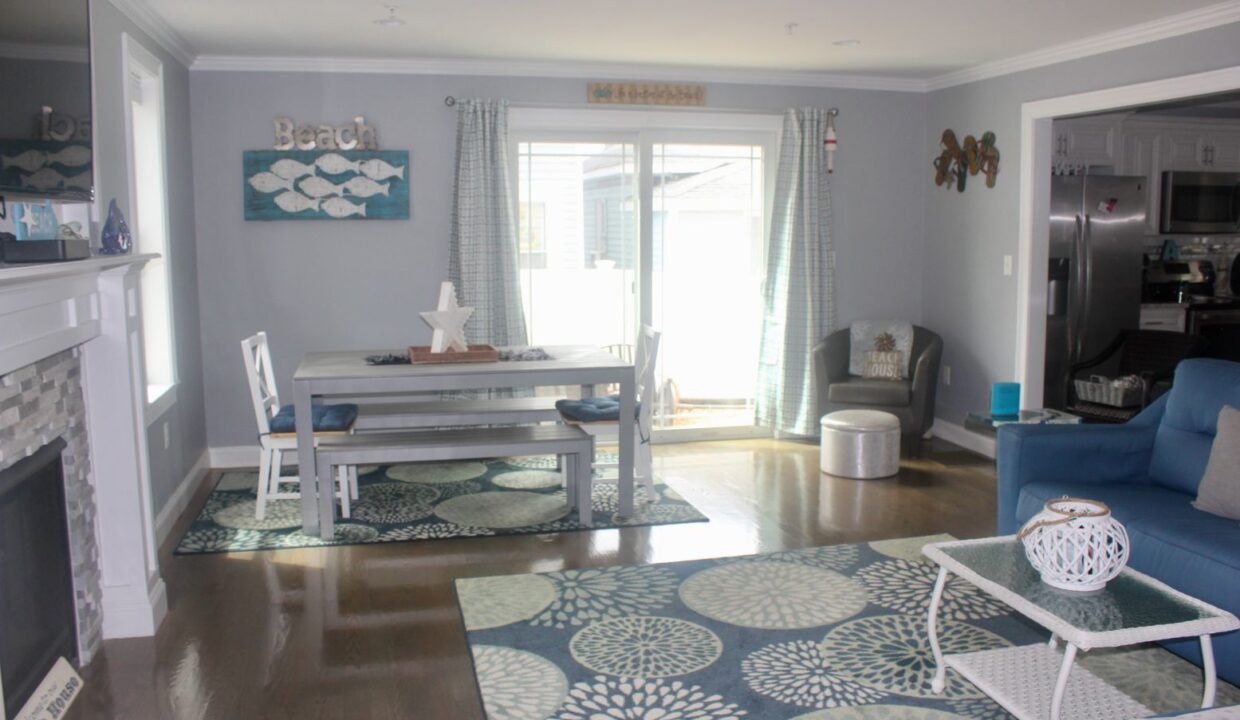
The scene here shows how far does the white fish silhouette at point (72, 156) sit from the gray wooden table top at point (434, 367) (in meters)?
1.43

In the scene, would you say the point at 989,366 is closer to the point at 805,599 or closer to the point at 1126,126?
the point at 1126,126

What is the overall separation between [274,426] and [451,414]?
854mm

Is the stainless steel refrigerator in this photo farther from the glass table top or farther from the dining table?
the glass table top

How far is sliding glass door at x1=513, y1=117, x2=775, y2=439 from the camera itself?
19.4 feet

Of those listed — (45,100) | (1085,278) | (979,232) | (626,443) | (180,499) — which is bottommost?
(180,499)

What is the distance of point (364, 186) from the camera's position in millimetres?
5559

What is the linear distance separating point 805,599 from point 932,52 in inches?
128

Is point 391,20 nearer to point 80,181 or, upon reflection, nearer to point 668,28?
point 668,28

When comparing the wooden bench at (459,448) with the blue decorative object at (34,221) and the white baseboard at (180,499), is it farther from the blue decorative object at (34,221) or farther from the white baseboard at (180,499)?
the blue decorative object at (34,221)

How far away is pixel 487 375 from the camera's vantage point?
4.30 m

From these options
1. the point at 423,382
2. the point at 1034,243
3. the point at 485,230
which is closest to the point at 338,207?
the point at 485,230

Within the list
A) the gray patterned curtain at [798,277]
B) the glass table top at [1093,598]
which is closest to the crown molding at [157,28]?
the gray patterned curtain at [798,277]

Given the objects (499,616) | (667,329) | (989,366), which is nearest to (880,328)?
(989,366)

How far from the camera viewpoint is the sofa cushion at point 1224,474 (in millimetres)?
3133
